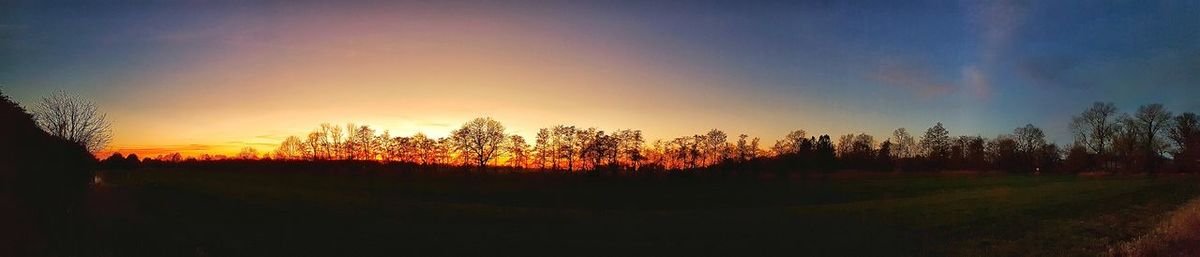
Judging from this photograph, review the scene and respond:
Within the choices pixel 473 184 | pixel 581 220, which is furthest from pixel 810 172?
pixel 581 220

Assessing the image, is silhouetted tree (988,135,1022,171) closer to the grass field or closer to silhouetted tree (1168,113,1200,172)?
silhouetted tree (1168,113,1200,172)

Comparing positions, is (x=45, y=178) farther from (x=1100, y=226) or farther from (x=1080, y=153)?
(x=1080, y=153)

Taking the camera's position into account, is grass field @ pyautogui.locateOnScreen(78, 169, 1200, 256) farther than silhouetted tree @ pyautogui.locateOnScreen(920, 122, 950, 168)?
No

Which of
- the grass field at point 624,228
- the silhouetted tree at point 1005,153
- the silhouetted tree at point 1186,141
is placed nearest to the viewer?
the grass field at point 624,228

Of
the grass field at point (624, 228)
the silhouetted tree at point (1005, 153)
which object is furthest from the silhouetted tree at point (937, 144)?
the grass field at point (624, 228)

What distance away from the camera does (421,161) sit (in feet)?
426

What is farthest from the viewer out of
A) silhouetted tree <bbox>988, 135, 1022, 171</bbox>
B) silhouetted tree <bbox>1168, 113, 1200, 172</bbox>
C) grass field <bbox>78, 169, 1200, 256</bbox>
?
silhouetted tree <bbox>988, 135, 1022, 171</bbox>

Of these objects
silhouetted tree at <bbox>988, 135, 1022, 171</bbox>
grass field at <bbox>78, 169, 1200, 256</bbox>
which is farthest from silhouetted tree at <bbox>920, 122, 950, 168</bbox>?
grass field at <bbox>78, 169, 1200, 256</bbox>

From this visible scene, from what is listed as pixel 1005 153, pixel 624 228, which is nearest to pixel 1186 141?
pixel 1005 153

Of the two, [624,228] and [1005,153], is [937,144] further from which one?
[624,228]

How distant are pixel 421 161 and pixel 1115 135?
407 feet

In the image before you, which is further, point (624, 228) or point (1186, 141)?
point (1186, 141)

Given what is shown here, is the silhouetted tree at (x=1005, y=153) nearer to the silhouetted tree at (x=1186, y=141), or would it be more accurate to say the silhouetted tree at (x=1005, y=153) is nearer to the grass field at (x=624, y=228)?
the silhouetted tree at (x=1186, y=141)

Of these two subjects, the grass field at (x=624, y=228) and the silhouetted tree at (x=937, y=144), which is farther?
the silhouetted tree at (x=937, y=144)
